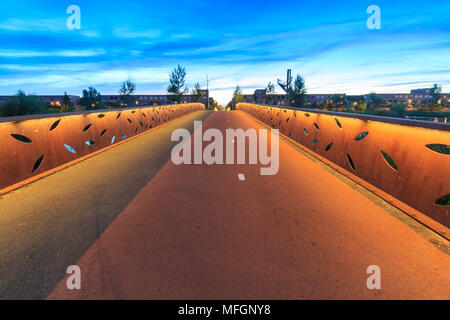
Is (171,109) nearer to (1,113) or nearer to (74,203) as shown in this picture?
(74,203)

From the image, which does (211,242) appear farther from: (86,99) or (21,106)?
(86,99)

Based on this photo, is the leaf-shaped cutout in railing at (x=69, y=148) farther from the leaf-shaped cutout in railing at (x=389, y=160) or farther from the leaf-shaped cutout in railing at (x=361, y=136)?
the leaf-shaped cutout in railing at (x=389, y=160)

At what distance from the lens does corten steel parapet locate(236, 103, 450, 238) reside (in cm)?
343

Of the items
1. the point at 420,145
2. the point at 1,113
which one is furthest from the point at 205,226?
the point at 1,113

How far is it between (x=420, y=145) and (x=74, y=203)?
564 centimetres

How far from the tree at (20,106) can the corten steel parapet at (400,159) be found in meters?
72.2

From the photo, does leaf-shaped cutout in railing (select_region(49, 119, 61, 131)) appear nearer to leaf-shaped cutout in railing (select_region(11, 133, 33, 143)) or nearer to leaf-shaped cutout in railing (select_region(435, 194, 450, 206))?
leaf-shaped cutout in railing (select_region(11, 133, 33, 143))

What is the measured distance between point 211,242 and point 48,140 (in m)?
5.11

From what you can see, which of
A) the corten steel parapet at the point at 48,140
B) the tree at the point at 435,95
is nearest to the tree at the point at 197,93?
the corten steel parapet at the point at 48,140

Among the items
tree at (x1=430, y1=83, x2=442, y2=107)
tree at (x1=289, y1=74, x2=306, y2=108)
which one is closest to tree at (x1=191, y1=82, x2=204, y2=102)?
tree at (x1=289, y1=74, x2=306, y2=108)

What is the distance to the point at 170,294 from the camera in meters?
2.22

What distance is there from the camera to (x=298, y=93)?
9131 cm

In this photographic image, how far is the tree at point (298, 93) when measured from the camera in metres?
90.6

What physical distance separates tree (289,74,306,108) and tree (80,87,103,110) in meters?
80.3
